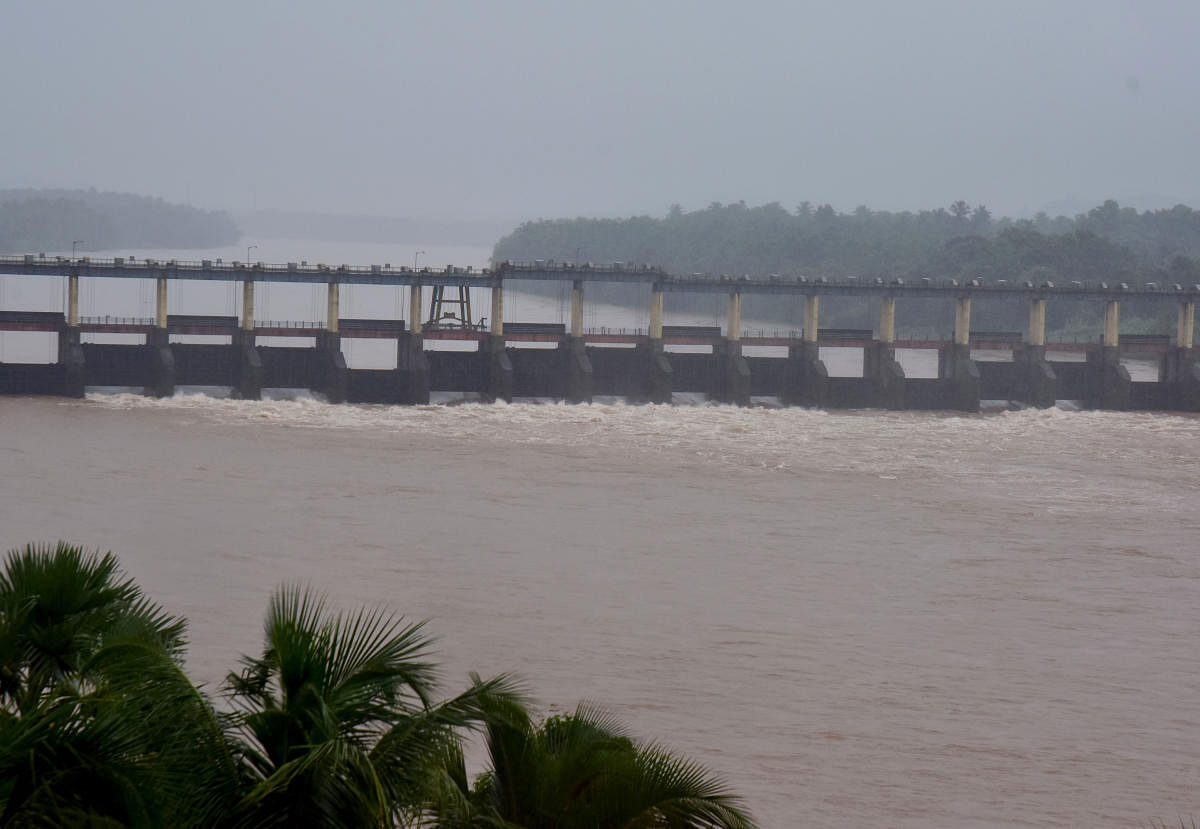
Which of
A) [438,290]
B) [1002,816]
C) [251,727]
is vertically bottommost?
[1002,816]

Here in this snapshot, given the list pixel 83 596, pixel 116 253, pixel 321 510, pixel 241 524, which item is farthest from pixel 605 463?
pixel 116 253

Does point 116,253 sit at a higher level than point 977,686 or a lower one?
higher

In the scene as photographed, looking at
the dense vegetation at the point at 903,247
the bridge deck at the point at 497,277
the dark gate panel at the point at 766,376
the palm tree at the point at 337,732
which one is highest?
the dense vegetation at the point at 903,247

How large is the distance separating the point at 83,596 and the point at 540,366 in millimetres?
29698

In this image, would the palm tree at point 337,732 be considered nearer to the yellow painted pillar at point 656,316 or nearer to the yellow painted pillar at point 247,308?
the yellow painted pillar at point 247,308

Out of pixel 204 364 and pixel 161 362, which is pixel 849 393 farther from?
pixel 161 362

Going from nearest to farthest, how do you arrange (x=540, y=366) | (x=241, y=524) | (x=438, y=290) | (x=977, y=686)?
(x=977, y=686)
(x=241, y=524)
(x=540, y=366)
(x=438, y=290)

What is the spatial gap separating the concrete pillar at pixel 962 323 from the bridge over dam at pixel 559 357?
0.06 m

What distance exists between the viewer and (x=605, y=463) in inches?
993

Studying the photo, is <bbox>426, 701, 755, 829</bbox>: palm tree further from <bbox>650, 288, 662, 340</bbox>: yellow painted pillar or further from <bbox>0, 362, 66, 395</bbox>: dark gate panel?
<bbox>650, 288, 662, 340</bbox>: yellow painted pillar

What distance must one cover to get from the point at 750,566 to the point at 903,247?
6247cm

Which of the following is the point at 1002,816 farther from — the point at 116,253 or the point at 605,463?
the point at 116,253

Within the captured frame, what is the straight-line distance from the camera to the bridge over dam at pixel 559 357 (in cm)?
3241

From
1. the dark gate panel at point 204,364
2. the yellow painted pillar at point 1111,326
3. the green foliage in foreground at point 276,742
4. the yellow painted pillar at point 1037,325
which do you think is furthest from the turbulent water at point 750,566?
the yellow painted pillar at point 1111,326
